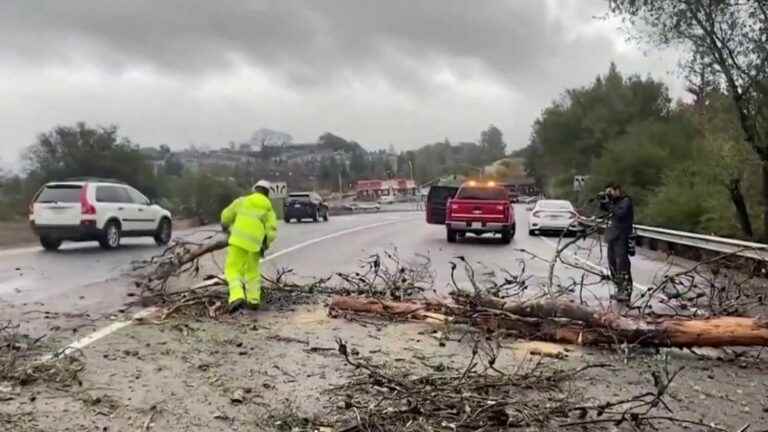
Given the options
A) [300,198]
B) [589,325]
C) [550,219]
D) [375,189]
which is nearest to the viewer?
[589,325]

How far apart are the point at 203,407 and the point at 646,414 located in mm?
2936

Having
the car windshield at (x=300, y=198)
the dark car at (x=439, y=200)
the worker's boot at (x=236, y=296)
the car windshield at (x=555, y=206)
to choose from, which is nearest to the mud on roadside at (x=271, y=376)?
the worker's boot at (x=236, y=296)

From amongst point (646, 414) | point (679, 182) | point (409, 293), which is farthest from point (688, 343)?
point (679, 182)

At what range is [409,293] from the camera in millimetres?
9758

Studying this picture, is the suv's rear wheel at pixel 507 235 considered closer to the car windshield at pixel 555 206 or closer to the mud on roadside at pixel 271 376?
the car windshield at pixel 555 206

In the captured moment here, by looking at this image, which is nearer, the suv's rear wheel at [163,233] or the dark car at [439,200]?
the suv's rear wheel at [163,233]

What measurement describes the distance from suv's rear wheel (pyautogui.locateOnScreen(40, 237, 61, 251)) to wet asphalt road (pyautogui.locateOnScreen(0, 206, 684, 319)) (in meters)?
0.26

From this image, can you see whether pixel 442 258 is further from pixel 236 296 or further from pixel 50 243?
pixel 50 243

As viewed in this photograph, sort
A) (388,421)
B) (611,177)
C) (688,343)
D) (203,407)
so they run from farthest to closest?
(611,177), (688,343), (203,407), (388,421)

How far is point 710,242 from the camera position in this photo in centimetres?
1583

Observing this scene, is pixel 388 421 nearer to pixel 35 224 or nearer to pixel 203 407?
pixel 203 407

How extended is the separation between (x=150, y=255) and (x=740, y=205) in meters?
15.2

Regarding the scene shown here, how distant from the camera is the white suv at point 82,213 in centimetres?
1705

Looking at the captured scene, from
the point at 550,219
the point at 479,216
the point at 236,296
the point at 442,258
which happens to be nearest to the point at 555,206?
the point at 550,219
